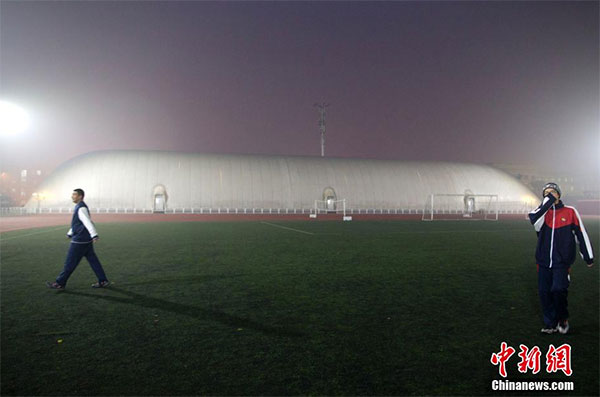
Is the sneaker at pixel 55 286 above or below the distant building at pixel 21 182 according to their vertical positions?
below

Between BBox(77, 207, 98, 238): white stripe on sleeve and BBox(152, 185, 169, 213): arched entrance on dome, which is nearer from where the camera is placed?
BBox(77, 207, 98, 238): white stripe on sleeve

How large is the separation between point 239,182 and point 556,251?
165 feet

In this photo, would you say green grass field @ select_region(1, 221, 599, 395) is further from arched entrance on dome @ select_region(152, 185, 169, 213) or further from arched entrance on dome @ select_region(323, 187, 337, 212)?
arched entrance on dome @ select_region(323, 187, 337, 212)

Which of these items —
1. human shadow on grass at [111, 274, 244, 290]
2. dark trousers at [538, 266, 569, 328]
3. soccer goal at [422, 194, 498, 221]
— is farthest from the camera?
soccer goal at [422, 194, 498, 221]

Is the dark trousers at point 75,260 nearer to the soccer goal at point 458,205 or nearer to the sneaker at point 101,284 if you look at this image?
the sneaker at point 101,284

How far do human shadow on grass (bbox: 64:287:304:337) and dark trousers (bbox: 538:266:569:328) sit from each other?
3.76m

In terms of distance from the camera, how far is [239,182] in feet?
179

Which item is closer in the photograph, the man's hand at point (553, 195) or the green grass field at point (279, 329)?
the green grass field at point (279, 329)

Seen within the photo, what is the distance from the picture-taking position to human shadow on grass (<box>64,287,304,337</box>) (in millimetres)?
6086

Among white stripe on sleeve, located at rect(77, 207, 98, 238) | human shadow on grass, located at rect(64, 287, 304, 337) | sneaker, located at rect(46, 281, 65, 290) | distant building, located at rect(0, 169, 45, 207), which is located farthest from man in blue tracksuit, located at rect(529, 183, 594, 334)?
distant building, located at rect(0, 169, 45, 207)

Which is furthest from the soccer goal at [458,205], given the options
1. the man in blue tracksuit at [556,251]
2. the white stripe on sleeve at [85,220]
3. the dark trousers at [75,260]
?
the white stripe on sleeve at [85,220]

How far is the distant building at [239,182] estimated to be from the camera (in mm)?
51312

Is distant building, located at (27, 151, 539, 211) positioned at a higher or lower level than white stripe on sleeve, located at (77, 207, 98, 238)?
higher

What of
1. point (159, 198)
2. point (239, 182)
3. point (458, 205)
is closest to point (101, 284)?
point (159, 198)
